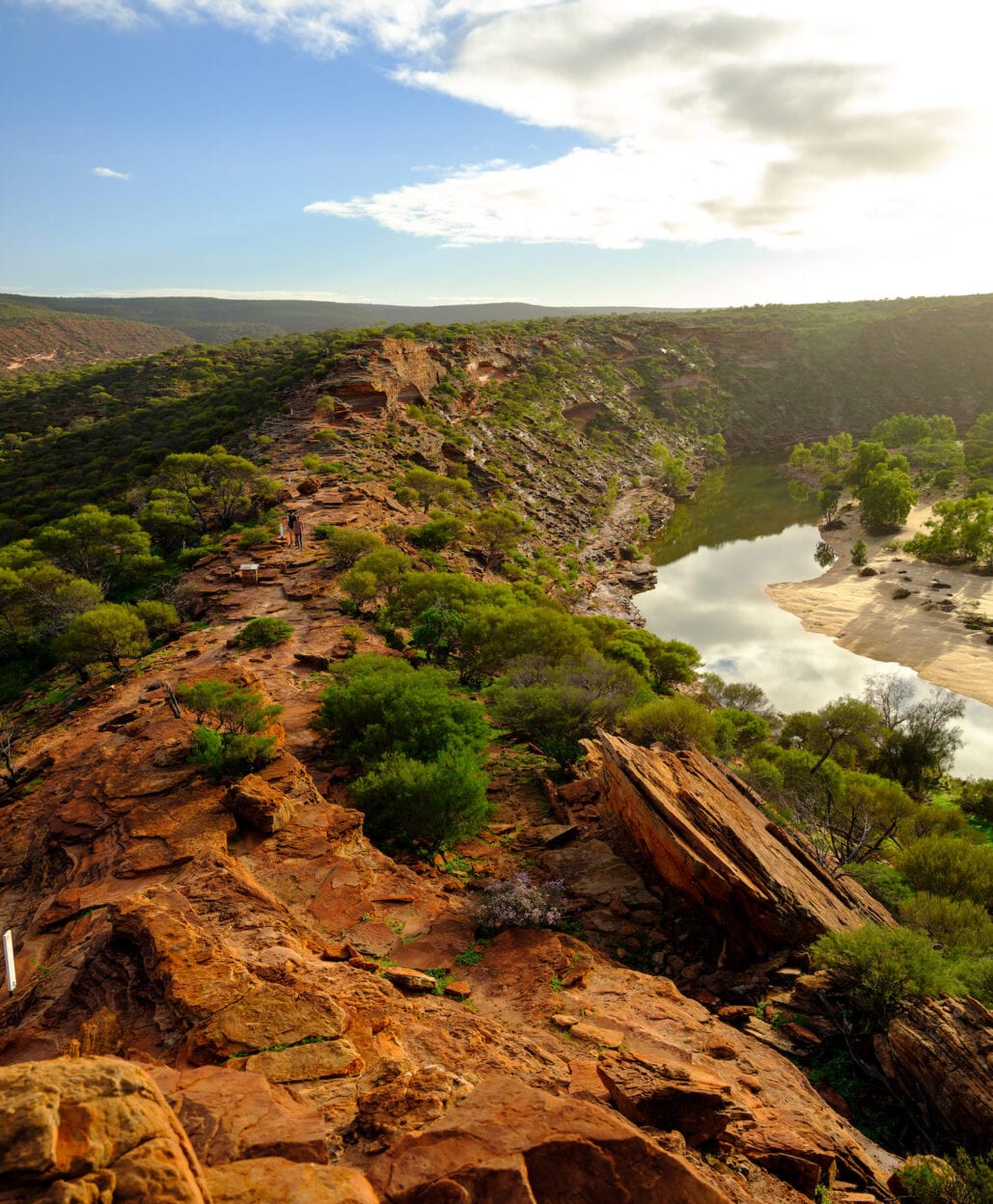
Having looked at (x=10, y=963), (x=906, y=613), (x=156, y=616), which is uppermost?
(x=10, y=963)

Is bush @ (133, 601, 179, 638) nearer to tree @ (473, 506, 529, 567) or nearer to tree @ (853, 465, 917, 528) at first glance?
tree @ (473, 506, 529, 567)

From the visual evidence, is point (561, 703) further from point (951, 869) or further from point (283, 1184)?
point (283, 1184)

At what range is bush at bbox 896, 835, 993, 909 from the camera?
1622cm

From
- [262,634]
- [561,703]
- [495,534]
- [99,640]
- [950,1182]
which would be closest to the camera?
[950,1182]

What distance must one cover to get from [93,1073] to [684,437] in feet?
329

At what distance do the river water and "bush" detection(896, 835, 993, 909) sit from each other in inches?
626

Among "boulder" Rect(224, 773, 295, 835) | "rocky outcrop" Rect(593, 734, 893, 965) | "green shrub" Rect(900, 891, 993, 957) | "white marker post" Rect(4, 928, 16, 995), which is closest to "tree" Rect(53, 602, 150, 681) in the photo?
"boulder" Rect(224, 773, 295, 835)

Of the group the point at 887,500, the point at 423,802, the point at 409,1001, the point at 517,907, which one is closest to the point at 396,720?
the point at 423,802

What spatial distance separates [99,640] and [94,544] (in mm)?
13119

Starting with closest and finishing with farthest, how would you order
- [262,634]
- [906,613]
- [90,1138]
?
[90,1138], [262,634], [906,613]

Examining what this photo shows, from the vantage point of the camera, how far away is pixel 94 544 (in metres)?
32.4

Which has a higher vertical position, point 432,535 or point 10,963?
point 432,535

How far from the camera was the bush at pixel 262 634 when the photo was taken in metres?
23.3

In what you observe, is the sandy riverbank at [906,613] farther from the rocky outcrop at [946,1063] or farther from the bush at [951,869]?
the rocky outcrop at [946,1063]
